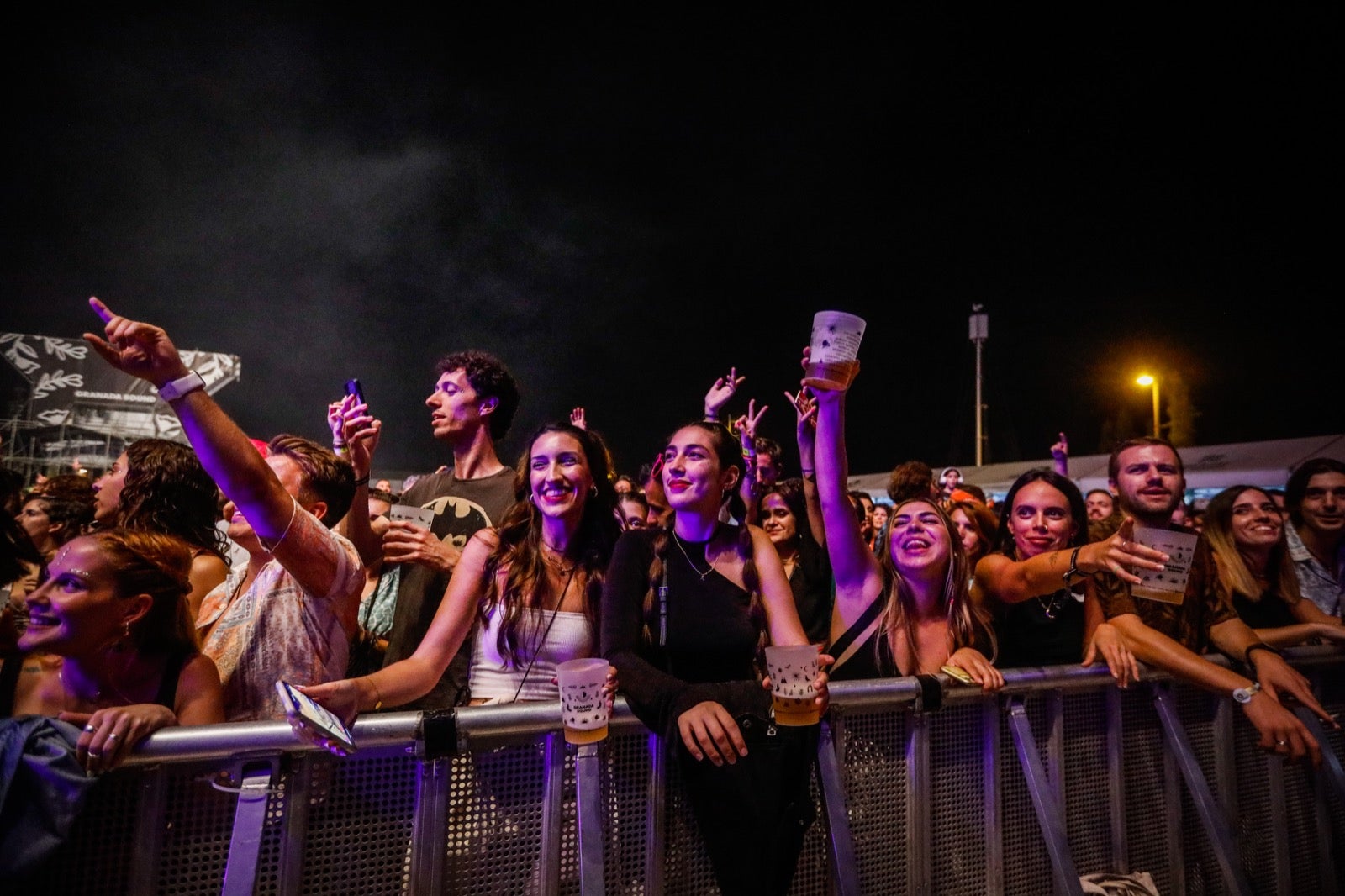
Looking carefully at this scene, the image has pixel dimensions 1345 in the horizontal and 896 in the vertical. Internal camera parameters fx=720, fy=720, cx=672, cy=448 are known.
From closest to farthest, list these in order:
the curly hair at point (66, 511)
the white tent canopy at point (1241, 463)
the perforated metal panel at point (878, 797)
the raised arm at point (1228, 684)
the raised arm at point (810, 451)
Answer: the perforated metal panel at point (878, 797) → the raised arm at point (1228, 684) → the raised arm at point (810, 451) → the curly hair at point (66, 511) → the white tent canopy at point (1241, 463)

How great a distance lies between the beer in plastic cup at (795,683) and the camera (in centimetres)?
196

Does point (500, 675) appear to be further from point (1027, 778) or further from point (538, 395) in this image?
point (538, 395)

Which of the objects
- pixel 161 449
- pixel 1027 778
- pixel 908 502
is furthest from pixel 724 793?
pixel 161 449

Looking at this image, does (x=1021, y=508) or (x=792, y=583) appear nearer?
(x=1021, y=508)

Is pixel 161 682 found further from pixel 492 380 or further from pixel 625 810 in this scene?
pixel 492 380

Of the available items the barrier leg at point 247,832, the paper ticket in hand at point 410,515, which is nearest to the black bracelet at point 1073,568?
the paper ticket in hand at point 410,515

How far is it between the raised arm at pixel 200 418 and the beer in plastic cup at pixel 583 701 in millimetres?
882

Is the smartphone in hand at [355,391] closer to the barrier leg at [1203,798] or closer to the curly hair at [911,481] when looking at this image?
the barrier leg at [1203,798]

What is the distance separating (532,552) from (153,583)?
1.09 meters

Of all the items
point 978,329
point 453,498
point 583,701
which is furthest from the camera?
point 978,329

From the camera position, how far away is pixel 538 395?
32.2 metres

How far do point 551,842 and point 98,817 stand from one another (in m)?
1.05

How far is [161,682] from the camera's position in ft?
6.21

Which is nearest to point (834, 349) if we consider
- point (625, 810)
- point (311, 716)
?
point (625, 810)
